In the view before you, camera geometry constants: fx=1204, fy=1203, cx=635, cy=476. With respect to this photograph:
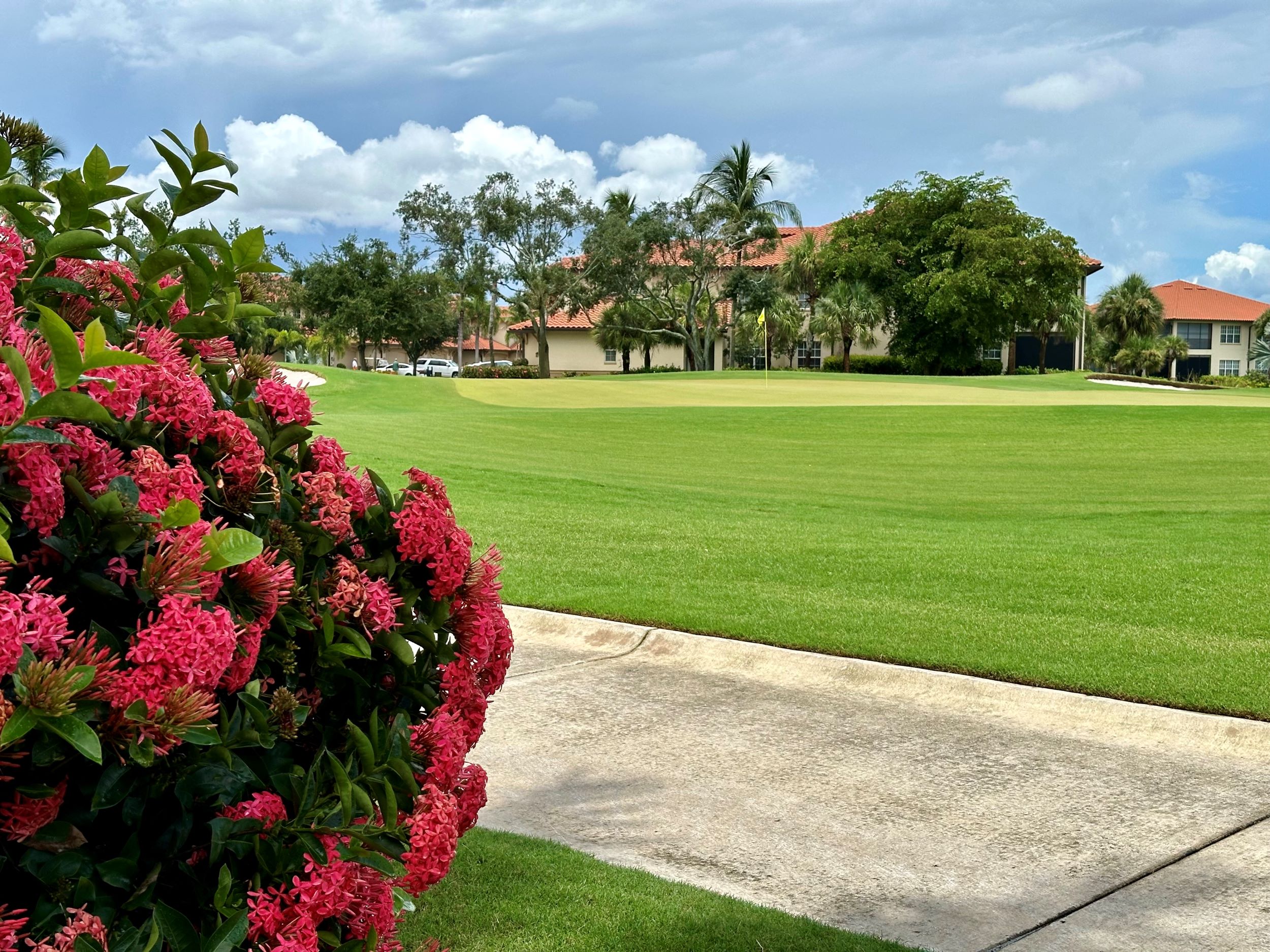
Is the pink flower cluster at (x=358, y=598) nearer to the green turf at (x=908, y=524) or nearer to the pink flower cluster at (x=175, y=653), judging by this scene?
the pink flower cluster at (x=175, y=653)

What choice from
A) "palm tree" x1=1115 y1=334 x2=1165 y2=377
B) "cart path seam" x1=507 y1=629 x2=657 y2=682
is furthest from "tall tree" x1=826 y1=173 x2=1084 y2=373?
"cart path seam" x1=507 y1=629 x2=657 y2=682

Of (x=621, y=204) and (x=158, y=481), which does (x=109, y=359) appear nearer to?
(x=158, y=481)

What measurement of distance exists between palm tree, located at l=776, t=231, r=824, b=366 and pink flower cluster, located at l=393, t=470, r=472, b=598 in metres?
66.6

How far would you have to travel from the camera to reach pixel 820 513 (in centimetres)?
1466

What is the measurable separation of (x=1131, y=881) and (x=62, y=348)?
4013 mm

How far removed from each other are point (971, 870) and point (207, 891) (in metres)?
3.11

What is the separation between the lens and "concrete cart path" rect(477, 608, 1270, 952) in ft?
13.4

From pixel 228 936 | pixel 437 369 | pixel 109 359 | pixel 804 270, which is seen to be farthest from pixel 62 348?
pixel 437 369

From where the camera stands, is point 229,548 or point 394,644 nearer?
point 229,548

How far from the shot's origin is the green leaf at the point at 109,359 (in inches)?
65.1

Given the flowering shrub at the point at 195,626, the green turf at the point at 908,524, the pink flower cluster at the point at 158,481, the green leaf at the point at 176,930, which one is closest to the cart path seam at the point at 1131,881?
the green turf at the point at 908,524

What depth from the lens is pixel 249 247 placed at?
8.33 feet

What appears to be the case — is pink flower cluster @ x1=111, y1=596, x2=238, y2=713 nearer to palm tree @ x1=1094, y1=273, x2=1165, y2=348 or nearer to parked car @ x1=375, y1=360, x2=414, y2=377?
parked car @ x1=375, y1=360, x2=414, y2=377

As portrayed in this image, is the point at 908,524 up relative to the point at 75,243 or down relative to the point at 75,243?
down
